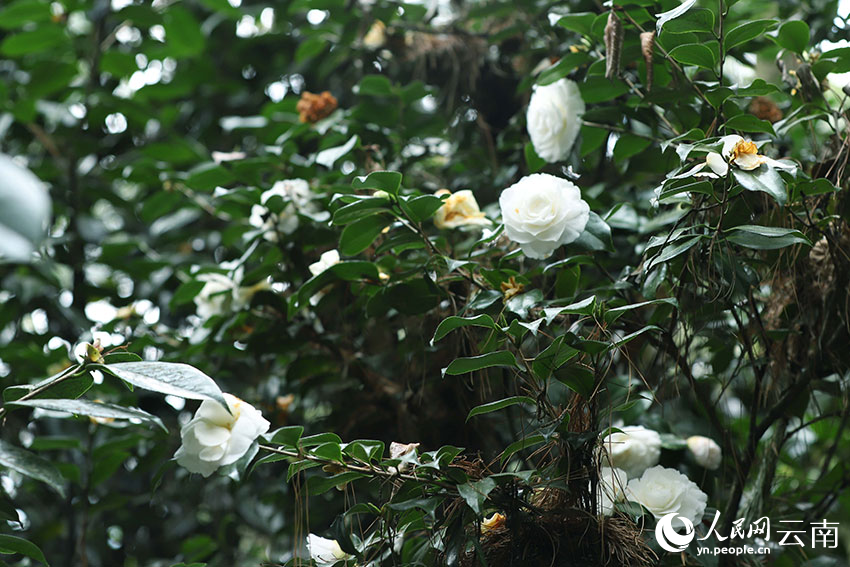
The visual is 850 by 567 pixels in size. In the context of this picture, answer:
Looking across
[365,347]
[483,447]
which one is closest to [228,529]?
[365,347]

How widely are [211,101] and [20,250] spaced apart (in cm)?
150

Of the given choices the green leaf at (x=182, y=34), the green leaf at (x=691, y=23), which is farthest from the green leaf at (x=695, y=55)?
the green leaf at (x=182, y=34)

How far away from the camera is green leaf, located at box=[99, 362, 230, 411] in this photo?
2.17 feet

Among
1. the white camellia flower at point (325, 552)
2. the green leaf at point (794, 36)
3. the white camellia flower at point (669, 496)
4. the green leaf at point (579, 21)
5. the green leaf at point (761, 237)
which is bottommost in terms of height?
the white camellia flower at point (669, 496)

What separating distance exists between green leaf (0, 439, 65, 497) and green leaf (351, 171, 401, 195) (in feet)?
1.43

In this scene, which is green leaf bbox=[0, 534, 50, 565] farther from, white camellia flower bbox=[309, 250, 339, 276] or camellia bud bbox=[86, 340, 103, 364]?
white camellia flower bbox=[309, 250, 339, 276]

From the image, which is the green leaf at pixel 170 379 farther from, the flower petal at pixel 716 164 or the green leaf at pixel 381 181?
the flower petal at pixel 716 164

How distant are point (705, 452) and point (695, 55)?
0.48 metres

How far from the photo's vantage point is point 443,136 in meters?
1.37

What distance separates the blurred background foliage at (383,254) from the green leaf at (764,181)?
9cm

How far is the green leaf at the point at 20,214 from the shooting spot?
1.28ft

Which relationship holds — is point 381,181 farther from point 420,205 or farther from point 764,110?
point 764,110

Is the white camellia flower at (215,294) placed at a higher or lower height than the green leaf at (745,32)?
lower

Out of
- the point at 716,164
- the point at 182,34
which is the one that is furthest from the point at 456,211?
the point at 182,34
